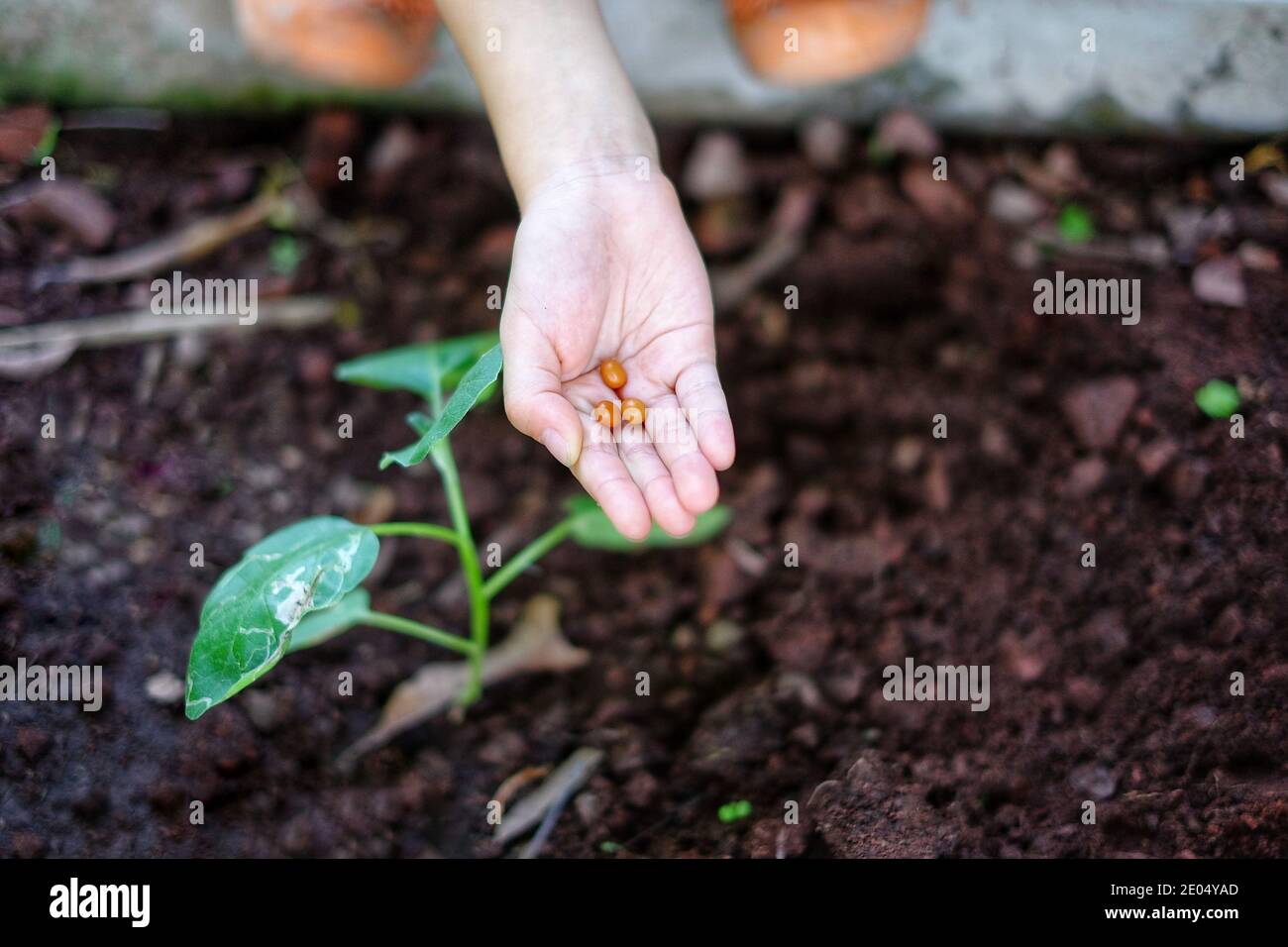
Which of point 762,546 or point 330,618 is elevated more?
point 762,546

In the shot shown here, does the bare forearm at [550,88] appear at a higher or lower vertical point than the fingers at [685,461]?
higher

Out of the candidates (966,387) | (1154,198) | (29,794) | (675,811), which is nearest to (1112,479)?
(966,387)

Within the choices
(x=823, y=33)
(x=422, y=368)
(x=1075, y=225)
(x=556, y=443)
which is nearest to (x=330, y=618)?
(x=422, y=368)

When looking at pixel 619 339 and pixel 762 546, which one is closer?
pixel 619 339

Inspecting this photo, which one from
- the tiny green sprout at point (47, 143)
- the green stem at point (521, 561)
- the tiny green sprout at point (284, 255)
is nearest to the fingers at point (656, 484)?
the green stem at point (521, 561)

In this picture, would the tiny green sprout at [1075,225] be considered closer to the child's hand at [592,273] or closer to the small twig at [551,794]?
the child's hand at [592,273]

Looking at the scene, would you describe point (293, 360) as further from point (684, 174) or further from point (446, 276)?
point (684, 174)

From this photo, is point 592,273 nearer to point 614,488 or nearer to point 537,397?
point 537,397
